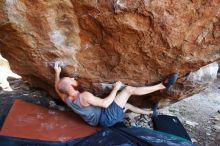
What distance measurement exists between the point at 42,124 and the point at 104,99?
73cm

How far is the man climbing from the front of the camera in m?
3.55

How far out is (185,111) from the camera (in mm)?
5531

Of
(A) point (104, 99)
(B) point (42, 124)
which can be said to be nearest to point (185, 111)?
(A) point (104, 99)

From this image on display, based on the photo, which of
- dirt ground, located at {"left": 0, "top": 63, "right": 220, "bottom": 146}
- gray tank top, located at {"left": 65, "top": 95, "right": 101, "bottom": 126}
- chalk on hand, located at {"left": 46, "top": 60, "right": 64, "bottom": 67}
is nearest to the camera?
chalk on hand, located at {"left": 46, "top": 60, "right": 64, "bottom": 67}

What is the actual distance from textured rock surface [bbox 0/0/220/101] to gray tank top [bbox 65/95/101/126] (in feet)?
0.70

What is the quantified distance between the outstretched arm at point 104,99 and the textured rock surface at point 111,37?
0.10 metres

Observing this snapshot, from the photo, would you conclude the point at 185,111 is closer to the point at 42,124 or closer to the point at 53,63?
the point at 42,124

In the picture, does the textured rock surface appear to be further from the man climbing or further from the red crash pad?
the red crash pad

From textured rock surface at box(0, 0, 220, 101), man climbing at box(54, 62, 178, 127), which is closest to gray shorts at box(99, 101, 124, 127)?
man climbing at box(54, 62, 178, 127)

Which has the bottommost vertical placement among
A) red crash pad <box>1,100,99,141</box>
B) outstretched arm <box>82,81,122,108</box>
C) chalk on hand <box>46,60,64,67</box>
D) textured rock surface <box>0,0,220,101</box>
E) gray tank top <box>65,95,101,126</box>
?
red crash pad <box>1,100,99,141</box>

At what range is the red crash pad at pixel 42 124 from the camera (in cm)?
355

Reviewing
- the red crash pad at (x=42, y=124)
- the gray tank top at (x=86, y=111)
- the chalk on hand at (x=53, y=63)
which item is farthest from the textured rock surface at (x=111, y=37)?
the red crash pad at (x=42, y=124)

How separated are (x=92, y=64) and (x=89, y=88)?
1.14ft

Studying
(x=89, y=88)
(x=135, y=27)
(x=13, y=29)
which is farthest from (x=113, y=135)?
(x=13, y=29)
